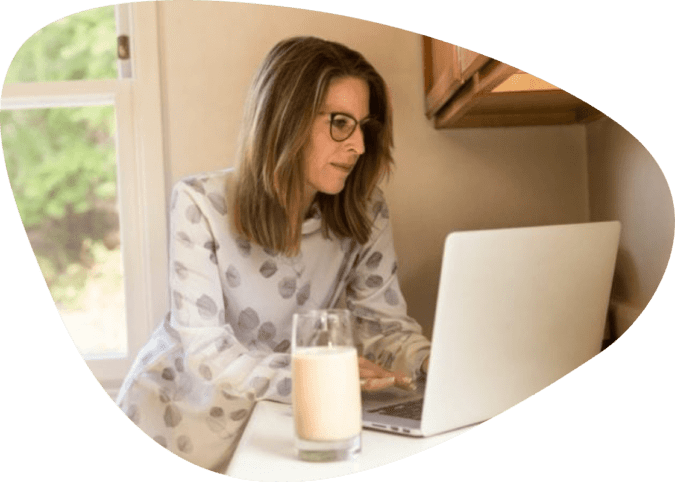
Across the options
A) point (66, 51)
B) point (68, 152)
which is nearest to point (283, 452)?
point (68, 152)

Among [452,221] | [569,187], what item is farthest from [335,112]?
[569,187]

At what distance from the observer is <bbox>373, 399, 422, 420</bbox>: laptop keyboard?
1.07 meters

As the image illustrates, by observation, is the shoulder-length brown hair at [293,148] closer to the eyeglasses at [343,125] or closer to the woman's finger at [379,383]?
the eyeglasses at [343,125]

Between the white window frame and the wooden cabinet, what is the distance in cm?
33

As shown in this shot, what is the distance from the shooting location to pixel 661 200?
43.7 inches

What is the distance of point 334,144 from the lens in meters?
1.04

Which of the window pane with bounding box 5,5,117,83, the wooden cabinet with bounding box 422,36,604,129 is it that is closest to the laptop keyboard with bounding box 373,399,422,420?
the wooden cabinet with bounding box 422,36,604,129

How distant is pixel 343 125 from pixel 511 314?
1.02 feet

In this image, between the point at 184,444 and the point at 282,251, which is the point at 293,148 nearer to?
the point at 282,251

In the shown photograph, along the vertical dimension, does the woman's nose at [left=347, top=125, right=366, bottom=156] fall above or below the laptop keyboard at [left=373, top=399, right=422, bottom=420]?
above

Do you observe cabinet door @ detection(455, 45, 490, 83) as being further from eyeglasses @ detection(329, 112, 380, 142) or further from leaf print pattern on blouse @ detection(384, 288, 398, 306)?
leaf print pattern on blouse @ detection(384, 288, 398, 306)

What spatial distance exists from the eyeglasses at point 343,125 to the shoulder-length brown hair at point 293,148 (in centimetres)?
1

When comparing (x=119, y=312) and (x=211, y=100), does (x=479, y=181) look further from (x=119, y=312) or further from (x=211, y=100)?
(x=119, y=312)

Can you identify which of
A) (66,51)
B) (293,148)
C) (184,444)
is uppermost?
(66,51)
